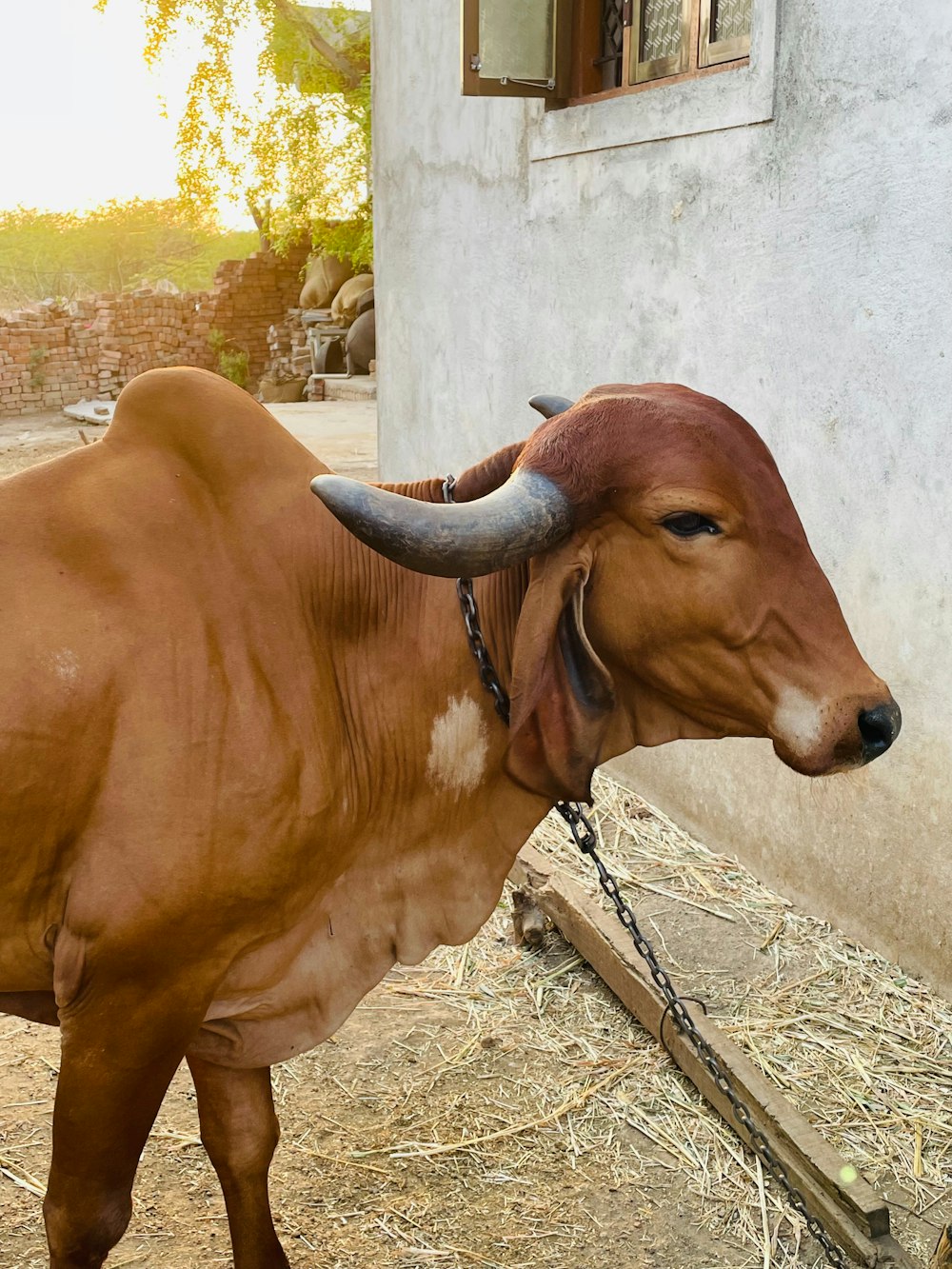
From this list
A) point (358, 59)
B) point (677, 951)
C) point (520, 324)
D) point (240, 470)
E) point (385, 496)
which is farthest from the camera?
point (358, 59)

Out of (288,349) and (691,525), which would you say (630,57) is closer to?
(691,525)

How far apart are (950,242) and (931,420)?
0.48 metres

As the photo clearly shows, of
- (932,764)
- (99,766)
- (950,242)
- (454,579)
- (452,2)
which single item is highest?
(452,2)

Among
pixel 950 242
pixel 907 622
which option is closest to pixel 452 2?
pixel 950 242

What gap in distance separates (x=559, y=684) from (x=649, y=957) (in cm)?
99

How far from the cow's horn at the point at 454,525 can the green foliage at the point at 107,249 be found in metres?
35.6

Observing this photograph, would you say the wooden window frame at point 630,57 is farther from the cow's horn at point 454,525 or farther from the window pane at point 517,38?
the cow's horn at point 454,525

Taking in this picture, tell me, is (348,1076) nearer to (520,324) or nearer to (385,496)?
(385,496)

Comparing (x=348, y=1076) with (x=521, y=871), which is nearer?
(x=348, y=1076)

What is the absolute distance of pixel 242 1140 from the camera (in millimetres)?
2566

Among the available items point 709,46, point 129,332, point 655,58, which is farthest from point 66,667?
point 129,332

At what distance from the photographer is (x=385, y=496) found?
1.95 m

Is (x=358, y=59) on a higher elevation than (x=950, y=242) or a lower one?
higher

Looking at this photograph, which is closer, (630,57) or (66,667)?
(66,667)
